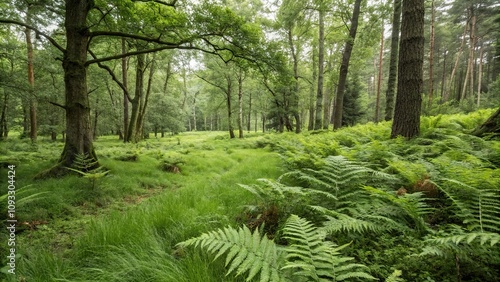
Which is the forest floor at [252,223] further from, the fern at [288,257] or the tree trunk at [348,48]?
the tree trunk at [348,48]

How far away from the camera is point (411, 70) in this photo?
17.2 feet

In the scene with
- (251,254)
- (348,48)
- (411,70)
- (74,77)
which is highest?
(348,48)

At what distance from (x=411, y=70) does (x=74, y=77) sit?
29.3 feet

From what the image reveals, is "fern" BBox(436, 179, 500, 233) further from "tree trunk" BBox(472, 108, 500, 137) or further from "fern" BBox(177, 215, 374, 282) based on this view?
"tree trunk" BBox(472, 108, 500, 137)

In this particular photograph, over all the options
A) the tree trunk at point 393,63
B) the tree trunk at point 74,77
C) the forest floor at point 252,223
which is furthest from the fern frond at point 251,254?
the tree trunk at point 393,63

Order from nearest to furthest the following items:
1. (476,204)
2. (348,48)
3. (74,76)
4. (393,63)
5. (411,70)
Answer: (476,204), (411,70), (74,76), (393,63), (348,48)

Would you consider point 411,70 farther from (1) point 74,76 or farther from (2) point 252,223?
(1) point 74,76

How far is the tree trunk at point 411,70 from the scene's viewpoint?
514cm

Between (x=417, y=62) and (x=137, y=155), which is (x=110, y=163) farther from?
(x=417, y=62)

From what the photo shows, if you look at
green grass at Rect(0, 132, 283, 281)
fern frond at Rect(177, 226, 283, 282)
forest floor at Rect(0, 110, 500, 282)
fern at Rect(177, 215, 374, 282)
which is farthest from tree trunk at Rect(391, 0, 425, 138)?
fern frond at Rect(177, 226, 283, 282)

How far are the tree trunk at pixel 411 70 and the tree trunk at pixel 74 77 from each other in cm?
849

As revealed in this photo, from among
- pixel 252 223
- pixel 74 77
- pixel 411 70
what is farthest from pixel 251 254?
pixel 74 77

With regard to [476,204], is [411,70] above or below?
above

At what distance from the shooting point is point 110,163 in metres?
7.99
